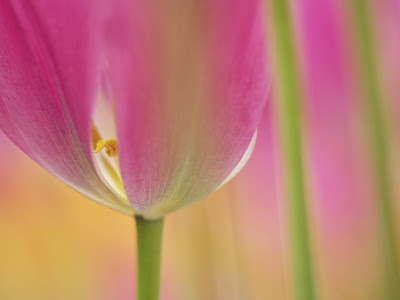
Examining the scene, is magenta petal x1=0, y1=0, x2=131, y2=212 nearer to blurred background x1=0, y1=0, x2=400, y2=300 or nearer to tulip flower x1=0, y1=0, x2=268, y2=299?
tulip flower x1=0, y1=0, x2=268, y2=299

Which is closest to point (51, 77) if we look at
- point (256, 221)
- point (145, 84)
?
point (145, 84)

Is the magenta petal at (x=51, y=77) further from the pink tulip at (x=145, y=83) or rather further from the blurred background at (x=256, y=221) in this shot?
the blurred background at (x=256, y=221)

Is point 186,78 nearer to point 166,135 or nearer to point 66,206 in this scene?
point 166,135

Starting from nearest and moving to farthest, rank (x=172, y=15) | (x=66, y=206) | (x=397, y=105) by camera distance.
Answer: (x=172, y=15), (x=397, y=105), (x=66, y=206)

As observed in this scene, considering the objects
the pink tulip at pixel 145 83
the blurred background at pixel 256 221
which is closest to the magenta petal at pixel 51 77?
the pink tulip at pixel 145 83

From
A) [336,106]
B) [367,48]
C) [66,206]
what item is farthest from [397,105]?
[66,206]

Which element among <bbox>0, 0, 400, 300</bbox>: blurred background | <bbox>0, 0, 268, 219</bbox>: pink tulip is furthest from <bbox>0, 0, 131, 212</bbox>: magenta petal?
<bbox>0, 0, 400, 300</bbox>: blurred background

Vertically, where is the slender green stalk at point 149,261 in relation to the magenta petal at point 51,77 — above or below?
below

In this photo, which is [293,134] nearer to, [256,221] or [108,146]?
[108,146]
